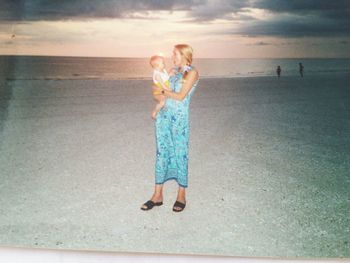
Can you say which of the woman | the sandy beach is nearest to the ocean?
the sandy beach

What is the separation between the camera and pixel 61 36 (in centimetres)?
1061

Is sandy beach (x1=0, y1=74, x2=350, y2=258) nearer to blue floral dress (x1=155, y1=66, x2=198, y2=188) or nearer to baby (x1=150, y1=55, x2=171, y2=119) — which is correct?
blue floral dress (x1=155, y1=66, x2=198, y2=188)

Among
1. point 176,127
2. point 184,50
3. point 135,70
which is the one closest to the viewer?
point 184,50

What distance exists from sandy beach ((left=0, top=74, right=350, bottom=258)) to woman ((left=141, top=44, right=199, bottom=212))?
0.37 m

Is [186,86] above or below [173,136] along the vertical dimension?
above

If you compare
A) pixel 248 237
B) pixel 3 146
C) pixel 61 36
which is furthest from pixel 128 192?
pixel 61 36

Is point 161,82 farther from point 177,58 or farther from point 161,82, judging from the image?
point 177,58

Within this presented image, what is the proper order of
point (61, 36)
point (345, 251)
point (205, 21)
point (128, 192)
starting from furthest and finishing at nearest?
point (61, 36), point (205, 21), point (128, 192), point (345, 251)

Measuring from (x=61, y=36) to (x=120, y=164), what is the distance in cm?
692

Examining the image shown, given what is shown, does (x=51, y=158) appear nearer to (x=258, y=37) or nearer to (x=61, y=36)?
(x=258, y=37)

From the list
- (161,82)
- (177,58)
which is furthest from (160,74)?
(177,58)

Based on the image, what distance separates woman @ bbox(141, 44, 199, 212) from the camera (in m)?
3.43

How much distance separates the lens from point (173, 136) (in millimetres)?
3623

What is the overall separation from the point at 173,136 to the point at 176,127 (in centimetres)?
11
